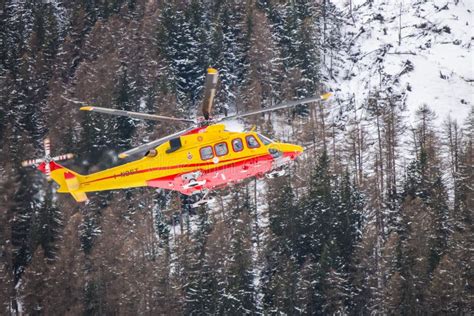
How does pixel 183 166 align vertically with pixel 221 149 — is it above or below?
below

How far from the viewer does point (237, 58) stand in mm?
99188

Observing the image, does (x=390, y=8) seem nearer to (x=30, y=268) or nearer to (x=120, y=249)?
(x=120, y=249)

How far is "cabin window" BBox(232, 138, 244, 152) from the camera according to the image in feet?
116

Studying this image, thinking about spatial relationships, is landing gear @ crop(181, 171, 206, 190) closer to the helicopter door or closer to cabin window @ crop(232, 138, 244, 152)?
the helicopter door

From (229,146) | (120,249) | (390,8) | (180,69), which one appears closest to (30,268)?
(120,249)

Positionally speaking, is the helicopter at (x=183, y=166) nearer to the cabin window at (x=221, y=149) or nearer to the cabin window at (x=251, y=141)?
the cabin window at (x=221, y=149)

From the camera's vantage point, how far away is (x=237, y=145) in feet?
116

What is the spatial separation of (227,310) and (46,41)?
54066 mm

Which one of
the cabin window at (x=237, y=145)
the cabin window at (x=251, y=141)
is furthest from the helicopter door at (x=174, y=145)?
the cabin window at (x=251, y=141)

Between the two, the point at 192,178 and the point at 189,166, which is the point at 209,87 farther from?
the point at 192,178

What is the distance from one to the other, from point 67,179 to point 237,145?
26.1ft

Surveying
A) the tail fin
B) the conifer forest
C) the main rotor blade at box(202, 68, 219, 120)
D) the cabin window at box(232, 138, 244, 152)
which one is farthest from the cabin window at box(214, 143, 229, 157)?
the tail fin

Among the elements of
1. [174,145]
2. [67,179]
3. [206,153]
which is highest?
[174,145]

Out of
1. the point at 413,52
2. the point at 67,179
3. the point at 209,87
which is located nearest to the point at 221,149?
the point at 209,87
